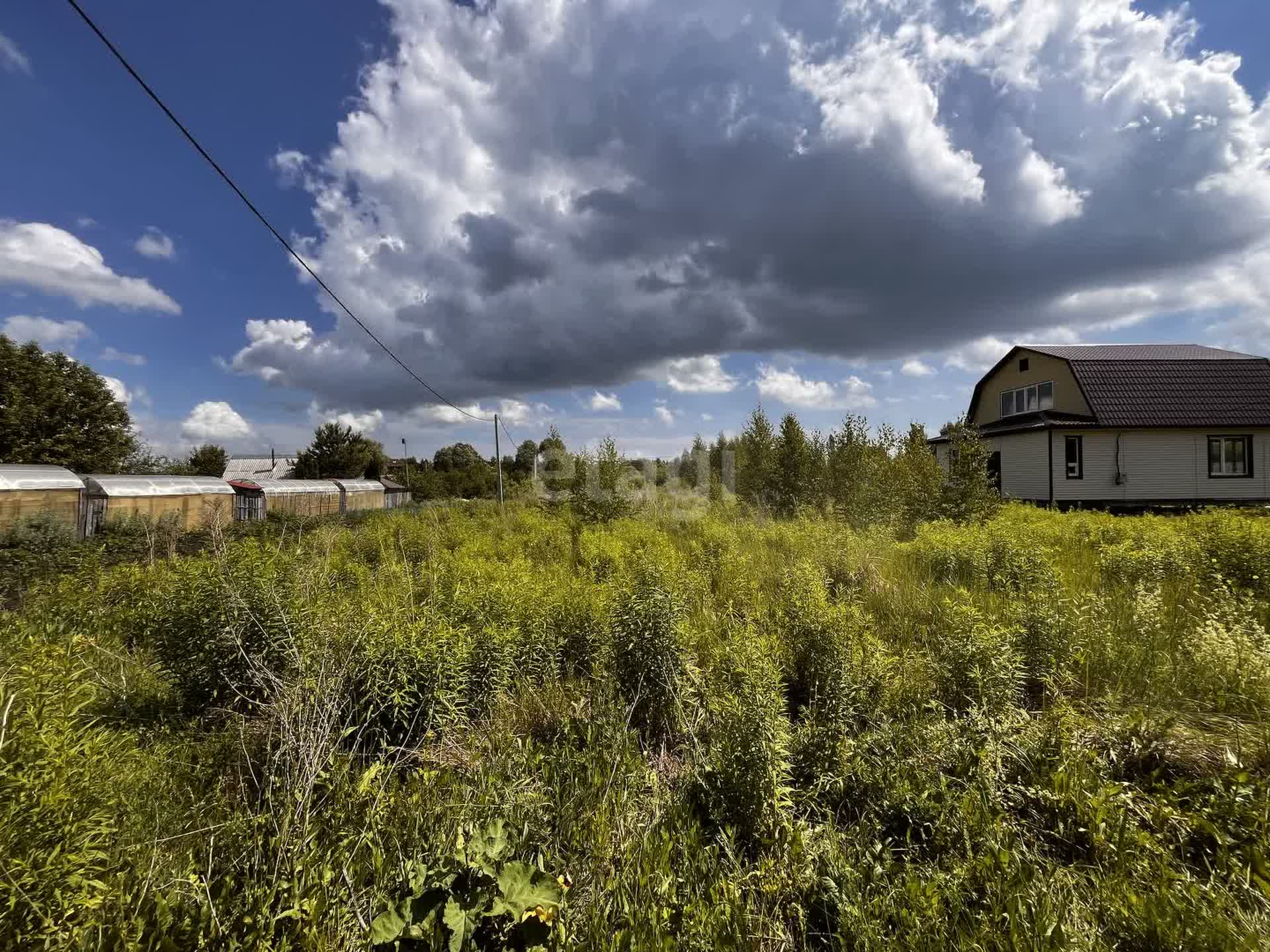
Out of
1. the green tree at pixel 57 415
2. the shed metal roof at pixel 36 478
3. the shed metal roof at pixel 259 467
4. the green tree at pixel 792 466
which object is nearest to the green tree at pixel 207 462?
the shed metal roof at pixel 259 467

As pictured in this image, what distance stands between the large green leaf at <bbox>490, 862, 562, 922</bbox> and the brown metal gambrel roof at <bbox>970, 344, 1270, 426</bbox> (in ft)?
73.9

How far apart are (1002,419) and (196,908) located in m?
26.4

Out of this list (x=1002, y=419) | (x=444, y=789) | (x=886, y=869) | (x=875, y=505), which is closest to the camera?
(x=886, y=869)

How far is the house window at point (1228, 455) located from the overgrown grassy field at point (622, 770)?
18321 millimetres

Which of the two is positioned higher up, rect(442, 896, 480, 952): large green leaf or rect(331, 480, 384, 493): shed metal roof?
rect(331, 480, 384, 493): shed metal roof

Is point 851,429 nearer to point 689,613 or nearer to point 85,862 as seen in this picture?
point 689,613

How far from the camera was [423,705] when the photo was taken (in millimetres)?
3270

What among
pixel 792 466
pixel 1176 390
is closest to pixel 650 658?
pixel 792 466

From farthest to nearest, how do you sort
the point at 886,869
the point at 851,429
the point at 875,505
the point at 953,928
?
the point at 851,429 < the point at 875,505 < the point at 886,869 < the point at 953,928

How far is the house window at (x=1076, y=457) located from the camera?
17.3m

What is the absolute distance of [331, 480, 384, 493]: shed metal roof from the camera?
3278 centimetres

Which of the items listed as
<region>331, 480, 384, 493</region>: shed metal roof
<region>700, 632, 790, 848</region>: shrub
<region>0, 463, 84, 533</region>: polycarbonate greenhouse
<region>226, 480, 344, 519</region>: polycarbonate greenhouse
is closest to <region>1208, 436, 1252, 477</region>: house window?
<region>700, 632, 790, 848</region>: shrub

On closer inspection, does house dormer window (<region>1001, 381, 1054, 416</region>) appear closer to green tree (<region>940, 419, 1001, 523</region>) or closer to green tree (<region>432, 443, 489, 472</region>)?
green tree (<region>940, 419, 1001, 523</region>)

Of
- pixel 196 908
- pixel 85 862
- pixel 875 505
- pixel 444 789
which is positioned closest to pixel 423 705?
pixel 444 789
